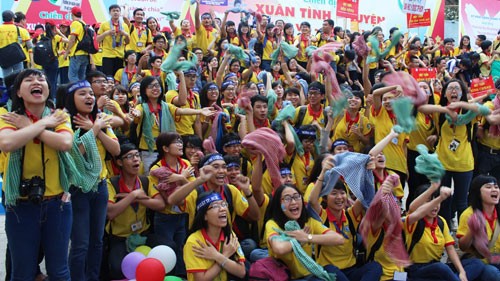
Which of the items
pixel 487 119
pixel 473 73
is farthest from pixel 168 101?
pixel 473 73

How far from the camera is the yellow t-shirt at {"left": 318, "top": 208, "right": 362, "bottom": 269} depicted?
4.76m

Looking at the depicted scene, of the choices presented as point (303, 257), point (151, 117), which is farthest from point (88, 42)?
point (303, 257)

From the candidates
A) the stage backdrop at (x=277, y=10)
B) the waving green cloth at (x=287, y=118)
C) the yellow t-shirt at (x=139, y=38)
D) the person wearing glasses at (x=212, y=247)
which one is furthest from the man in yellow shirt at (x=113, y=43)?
the person wearing glasses at (x=212, y=247)

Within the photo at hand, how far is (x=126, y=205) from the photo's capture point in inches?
191

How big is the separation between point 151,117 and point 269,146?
1534 millimetres

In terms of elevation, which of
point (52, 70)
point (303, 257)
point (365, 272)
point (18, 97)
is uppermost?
point (18, 97)

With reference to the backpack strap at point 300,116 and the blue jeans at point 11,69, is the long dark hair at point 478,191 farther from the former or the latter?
the blue jeans at point 11,69

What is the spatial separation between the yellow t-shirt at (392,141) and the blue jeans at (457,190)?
0.49 m

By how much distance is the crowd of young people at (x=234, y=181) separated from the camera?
3598 millimetres

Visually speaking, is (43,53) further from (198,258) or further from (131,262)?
(198,258)

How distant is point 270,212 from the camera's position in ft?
15.4

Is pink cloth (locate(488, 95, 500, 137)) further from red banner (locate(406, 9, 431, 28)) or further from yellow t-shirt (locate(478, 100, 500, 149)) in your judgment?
red banner (locate(406, 9, 431, 28))

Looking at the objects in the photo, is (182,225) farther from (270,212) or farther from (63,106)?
(63,106)

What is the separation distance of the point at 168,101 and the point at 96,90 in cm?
159
